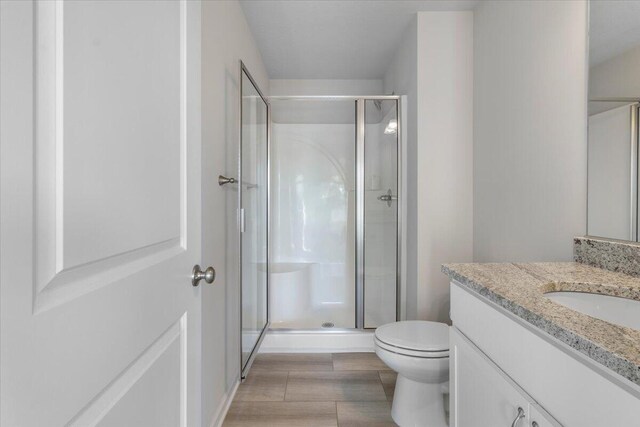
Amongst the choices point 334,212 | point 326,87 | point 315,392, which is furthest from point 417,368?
point 326,87

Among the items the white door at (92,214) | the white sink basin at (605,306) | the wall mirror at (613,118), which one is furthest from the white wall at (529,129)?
the white door at (92,214)

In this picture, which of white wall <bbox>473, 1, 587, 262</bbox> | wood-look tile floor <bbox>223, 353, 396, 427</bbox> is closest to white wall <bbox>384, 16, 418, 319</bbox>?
white wall <bbox>473, 1, 587, 262</bbox>

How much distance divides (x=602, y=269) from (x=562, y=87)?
0.79 m

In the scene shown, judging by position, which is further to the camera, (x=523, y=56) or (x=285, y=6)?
(x=285, y=6)

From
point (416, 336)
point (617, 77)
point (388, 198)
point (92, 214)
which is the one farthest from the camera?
point (388, 198)

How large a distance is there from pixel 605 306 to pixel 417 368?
0.80 m

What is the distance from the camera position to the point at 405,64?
8.00ft

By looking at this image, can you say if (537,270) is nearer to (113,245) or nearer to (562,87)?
(562,87)

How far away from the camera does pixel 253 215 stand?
1.99m

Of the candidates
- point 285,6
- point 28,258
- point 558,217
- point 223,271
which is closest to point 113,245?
point 28,258

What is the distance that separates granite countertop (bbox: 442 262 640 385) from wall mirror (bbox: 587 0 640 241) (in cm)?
21

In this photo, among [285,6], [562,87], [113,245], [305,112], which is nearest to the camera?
[113,245]

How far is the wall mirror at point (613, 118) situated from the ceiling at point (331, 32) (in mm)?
1054

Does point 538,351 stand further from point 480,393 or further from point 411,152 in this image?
point 411,152
